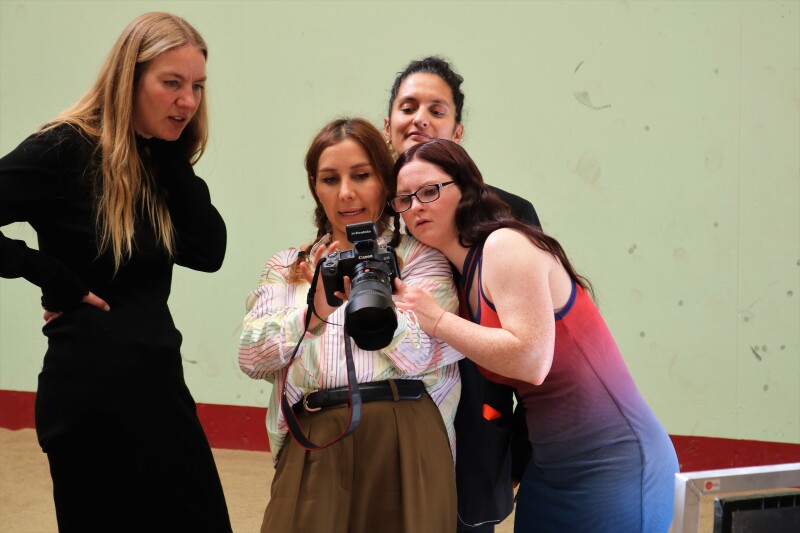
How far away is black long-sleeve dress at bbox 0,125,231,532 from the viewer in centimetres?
150

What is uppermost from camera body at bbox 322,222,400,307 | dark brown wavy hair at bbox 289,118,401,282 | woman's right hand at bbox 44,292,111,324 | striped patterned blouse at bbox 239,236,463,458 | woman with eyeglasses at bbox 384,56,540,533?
dark brown wavy hair at bbox 289,118,401,282

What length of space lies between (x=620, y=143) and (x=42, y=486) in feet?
8.27

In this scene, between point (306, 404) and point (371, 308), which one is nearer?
point (371, 308)

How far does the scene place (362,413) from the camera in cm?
149

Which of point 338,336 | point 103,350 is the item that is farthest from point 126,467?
point 338,336

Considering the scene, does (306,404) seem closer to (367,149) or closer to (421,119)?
(367,149)

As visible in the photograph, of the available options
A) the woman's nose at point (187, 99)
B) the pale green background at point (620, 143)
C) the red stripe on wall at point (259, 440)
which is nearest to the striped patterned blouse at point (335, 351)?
the woman's nose at point (187, 99)

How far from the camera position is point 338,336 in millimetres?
1528

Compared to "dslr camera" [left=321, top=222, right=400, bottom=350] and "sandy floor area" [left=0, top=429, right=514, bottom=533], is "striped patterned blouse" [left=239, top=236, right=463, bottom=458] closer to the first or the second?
"dslr camera" [left=321, top=222, right=400, bottom=350]

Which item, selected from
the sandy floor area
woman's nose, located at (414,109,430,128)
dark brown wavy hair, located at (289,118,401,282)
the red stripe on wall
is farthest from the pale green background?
dark brown wavy hair, located at (289,118,401,282)

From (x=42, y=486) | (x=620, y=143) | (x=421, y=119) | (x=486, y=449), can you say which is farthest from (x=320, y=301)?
(x=42, y=486)

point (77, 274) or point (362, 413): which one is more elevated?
point (77, 274)

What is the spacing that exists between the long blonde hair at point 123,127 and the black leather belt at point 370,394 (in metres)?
0.40

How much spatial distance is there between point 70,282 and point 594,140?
2225 millimetres
